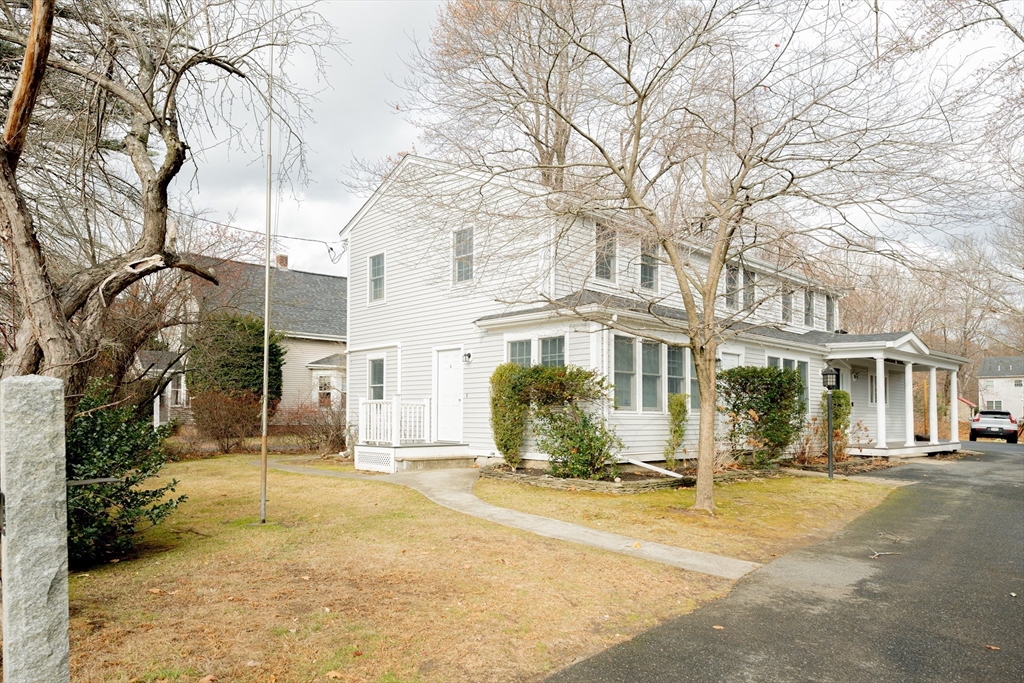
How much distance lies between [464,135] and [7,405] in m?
10.2

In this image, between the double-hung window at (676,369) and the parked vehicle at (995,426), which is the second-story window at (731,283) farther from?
the parked vehicle at (995,426)

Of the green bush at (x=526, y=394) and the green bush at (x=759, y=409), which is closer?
the green bush at (x=526, y=394)

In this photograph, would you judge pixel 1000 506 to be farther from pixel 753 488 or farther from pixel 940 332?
pixel 940 332

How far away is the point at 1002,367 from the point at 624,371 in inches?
2437

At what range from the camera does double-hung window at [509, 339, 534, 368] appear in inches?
609

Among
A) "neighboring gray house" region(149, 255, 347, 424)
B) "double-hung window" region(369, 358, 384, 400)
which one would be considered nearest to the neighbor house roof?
"neighboring gray house" region(149, 255, 347, 424)

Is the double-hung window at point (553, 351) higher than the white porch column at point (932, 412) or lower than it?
higher

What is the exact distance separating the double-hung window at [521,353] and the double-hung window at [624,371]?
1.88 metres

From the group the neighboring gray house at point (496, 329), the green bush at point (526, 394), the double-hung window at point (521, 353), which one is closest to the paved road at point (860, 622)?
the neighboring gray house at point (496, 329)

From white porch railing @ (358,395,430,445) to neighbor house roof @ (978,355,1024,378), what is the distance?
62030mm

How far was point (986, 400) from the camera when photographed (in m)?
61.2

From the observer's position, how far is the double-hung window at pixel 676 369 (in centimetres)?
1633

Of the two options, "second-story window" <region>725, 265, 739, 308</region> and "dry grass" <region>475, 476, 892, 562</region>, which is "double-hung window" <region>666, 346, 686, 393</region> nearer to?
"dry grass" <region>475, 476, 892, 562</region>

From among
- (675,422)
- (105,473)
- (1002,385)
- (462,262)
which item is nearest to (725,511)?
(675,422)
